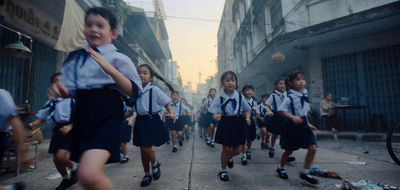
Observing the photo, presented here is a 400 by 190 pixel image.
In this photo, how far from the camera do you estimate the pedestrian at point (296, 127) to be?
294 cm

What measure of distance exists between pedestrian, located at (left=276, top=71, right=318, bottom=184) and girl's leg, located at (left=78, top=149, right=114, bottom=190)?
254cm

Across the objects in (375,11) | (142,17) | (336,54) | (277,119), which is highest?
(142,17)

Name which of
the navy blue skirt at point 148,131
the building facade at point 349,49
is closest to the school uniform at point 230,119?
the navy blue skirt at point 148,131

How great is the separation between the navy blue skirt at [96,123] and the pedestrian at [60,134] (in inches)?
60.0

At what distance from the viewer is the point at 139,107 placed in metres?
3.28

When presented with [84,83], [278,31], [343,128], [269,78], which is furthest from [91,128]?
[269,78]

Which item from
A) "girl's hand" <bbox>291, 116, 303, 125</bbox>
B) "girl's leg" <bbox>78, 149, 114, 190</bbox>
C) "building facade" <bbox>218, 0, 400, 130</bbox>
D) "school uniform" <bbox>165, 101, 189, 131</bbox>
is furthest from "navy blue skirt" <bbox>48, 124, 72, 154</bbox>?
"building facade" <bbox>218, 0, 400, 130</bbox>

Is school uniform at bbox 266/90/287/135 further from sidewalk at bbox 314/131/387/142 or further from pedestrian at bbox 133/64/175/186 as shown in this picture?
sidewalk at bbox 314/131/387/142

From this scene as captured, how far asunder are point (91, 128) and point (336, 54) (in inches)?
407

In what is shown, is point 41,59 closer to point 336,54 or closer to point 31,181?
point 31,181

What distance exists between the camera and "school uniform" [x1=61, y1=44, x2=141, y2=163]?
1.36 meters

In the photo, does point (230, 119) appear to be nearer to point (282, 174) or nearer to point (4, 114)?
point (282, 174)

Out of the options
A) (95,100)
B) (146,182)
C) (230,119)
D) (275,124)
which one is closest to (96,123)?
(95,100)

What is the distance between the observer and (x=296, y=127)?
3121 mm
